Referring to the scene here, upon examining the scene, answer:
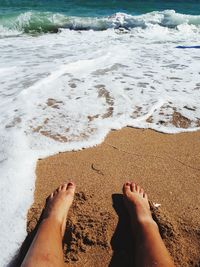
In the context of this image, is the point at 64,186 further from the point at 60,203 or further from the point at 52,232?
the point at 52,232

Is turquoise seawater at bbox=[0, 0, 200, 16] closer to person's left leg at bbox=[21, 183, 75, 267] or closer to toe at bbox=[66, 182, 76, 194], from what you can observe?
toe at bbox=[66, 182, 76, 194]

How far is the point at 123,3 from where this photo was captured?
18.0 metres

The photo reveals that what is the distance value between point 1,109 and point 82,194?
209cm

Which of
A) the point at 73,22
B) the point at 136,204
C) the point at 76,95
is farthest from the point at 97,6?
the point at 136,204

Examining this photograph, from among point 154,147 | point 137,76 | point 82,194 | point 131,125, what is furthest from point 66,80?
point 82,194

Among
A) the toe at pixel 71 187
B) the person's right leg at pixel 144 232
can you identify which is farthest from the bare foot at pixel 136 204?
the toe at pixel 71 187

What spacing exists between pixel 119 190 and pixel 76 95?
2.29 m

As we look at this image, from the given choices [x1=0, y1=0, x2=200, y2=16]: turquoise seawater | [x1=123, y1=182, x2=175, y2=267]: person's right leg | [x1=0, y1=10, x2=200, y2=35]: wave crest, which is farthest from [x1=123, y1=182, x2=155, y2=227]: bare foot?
[x1=0, y1=0, x2=200, y2=16]: turquoise seawater

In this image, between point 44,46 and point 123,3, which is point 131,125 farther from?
point 123,3

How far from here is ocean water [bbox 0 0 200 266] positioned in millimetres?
3188

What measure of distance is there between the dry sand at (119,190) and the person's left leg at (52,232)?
0.08 metres

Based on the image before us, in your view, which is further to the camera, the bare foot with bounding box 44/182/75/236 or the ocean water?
the ocean water

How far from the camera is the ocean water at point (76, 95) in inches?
125

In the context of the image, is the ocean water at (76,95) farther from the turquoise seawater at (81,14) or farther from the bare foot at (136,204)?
the turquoise seawater at (81,14)
